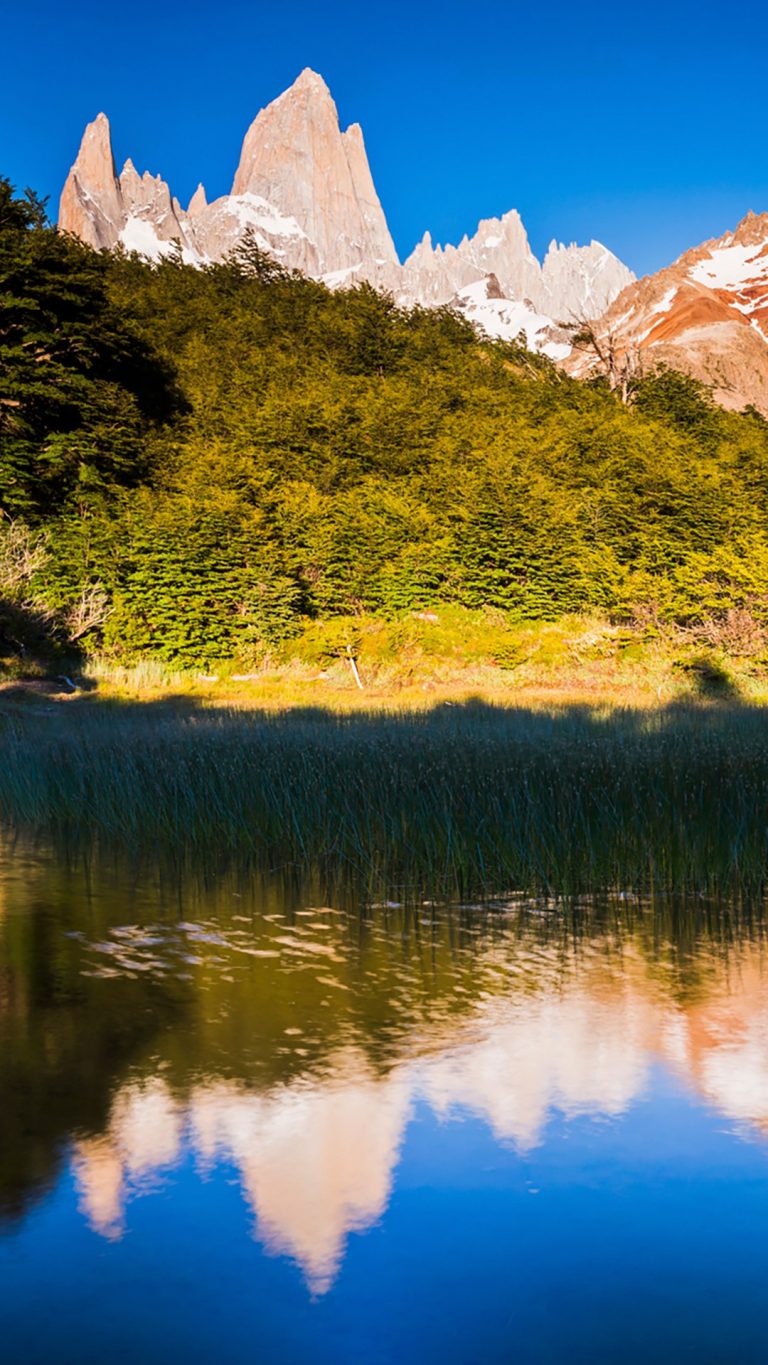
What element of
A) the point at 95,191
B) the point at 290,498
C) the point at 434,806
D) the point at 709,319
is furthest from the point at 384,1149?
the point at 95,191

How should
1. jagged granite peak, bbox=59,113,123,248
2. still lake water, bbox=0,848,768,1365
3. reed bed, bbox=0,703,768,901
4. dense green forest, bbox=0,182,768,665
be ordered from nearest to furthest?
still lake water, bbox=0,848,768,1365
reed bed, bbox=0,703,768,901
dense green forest, bbox=0,182,768,665
jagged granite peak, bbox=59,113,123,248

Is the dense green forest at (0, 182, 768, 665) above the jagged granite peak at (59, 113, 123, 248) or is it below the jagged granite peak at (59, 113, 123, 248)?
below

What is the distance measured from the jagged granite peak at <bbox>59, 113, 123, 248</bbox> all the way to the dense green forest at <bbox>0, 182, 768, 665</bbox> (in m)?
137

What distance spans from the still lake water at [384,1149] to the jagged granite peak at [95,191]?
175 metres

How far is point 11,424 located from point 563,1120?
32.8 meters

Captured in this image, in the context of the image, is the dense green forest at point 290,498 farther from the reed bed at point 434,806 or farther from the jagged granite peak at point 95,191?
the jagged granite peak at point 95,191

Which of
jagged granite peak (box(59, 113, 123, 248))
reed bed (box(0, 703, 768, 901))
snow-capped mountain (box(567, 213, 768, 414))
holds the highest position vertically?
jagged granite peak (box(59, 113, 123, 248))

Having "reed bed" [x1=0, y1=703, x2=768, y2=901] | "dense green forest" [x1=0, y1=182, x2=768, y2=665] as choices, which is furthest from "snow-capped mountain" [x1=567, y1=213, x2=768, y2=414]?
"reed bed" [x1=0, y1=703, x2=768, y2=901]

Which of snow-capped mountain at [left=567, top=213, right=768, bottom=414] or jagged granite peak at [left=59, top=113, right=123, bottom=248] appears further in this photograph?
jagged granite peak at [left=59, top=113, right=123, bottom=248]

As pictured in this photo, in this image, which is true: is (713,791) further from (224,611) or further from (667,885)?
(224,611)

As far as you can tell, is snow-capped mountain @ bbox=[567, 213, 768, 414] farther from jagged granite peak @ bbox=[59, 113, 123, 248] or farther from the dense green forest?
jagged granite peak @ bbox=[59, 113, 123, 248]

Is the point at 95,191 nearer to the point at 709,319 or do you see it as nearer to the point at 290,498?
the point at 709,319

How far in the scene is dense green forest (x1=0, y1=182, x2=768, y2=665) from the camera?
30656mm

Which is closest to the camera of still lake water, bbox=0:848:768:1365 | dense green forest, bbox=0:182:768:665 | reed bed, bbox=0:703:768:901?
still lake water, bbox=0:848:768:1365
